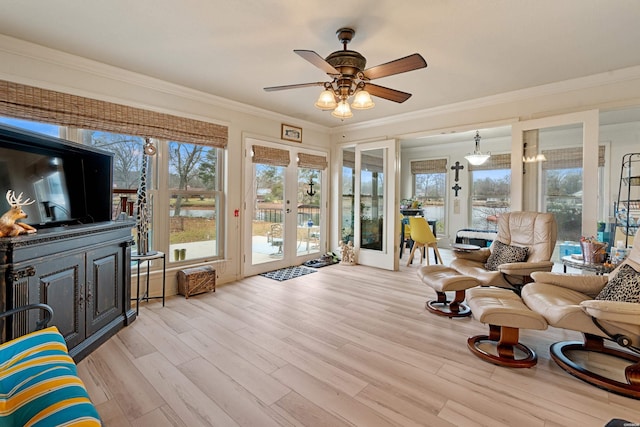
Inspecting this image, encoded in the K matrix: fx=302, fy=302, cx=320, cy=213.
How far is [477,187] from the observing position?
7.20 m

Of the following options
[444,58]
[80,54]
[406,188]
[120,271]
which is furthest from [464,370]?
[406,188]

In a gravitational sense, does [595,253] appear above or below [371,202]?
below

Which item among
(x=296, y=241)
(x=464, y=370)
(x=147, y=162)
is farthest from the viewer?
(x=296, y=241)

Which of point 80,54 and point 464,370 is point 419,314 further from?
point 80,54

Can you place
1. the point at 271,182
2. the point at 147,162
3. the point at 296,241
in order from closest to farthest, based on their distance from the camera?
the point at 147,162
the point at 271,182
the point at 296,241

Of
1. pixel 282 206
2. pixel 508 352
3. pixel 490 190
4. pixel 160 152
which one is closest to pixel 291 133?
pixel 282 206

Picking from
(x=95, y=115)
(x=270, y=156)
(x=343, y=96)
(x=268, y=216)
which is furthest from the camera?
(x=268, y=216)

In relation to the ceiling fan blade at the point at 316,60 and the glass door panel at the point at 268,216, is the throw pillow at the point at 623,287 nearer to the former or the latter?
the ceiling fan blade at the point at 316,60

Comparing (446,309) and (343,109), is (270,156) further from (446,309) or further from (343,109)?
(446,309)

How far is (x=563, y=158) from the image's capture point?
12.0 ft

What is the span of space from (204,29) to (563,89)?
3904 millimetres

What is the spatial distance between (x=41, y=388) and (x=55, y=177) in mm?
2021

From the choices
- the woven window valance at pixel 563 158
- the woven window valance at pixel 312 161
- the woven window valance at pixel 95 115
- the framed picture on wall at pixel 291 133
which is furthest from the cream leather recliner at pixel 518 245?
the woven window valance at pixel 95 115

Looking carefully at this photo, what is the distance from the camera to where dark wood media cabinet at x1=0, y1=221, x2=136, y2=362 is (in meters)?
1.77
